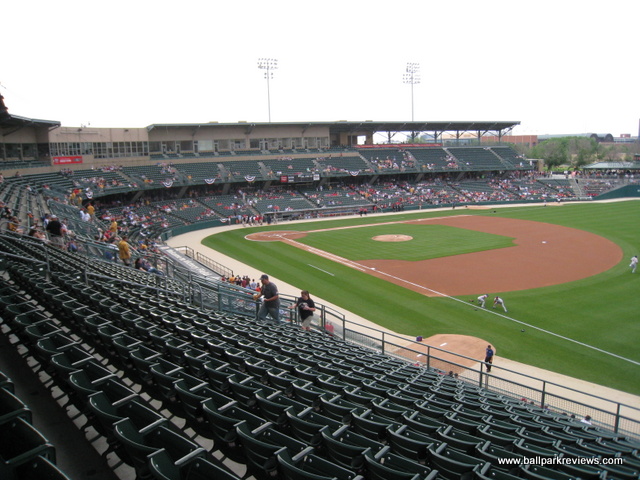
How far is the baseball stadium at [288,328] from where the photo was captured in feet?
17.1

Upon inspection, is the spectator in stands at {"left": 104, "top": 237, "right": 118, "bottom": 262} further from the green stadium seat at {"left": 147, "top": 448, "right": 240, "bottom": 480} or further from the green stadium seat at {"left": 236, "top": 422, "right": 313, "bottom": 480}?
the green stadium seat at {"left": 147, "top": 448, "right": 240, "bottom": 480}

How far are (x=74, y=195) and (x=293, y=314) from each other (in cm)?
3167

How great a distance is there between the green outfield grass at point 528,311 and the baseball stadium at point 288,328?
0.46 feet

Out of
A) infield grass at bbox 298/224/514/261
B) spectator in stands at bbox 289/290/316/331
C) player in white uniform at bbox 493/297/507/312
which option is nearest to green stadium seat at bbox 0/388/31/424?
spectator in stands at bbox 289/290/316/331

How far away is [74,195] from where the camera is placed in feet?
131

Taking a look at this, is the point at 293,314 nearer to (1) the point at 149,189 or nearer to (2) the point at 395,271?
(2) the point at 395,271

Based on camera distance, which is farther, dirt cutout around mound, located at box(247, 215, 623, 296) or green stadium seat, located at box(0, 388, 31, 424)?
dirt cutout around mound, located at box(247, 215, 623, 296)

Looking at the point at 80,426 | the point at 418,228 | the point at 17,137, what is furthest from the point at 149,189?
the point at 80,426

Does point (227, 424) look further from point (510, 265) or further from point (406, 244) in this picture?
point (406, 244)

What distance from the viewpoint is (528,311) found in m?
23.5

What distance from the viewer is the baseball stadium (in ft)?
17.1

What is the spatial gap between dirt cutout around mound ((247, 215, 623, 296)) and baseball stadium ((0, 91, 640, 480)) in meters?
0.27

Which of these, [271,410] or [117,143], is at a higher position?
[117,143]

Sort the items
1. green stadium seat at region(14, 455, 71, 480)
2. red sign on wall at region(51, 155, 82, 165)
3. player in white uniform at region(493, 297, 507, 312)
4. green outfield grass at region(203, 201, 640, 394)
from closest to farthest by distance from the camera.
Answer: green stadium seat at region(14, 455, 71, 480), green outfield grass at region(203, 201, 640, 394), player in white uniform at region(493, 297, 507, 312), red sign on wall at region(51, 155, 82, 165)
